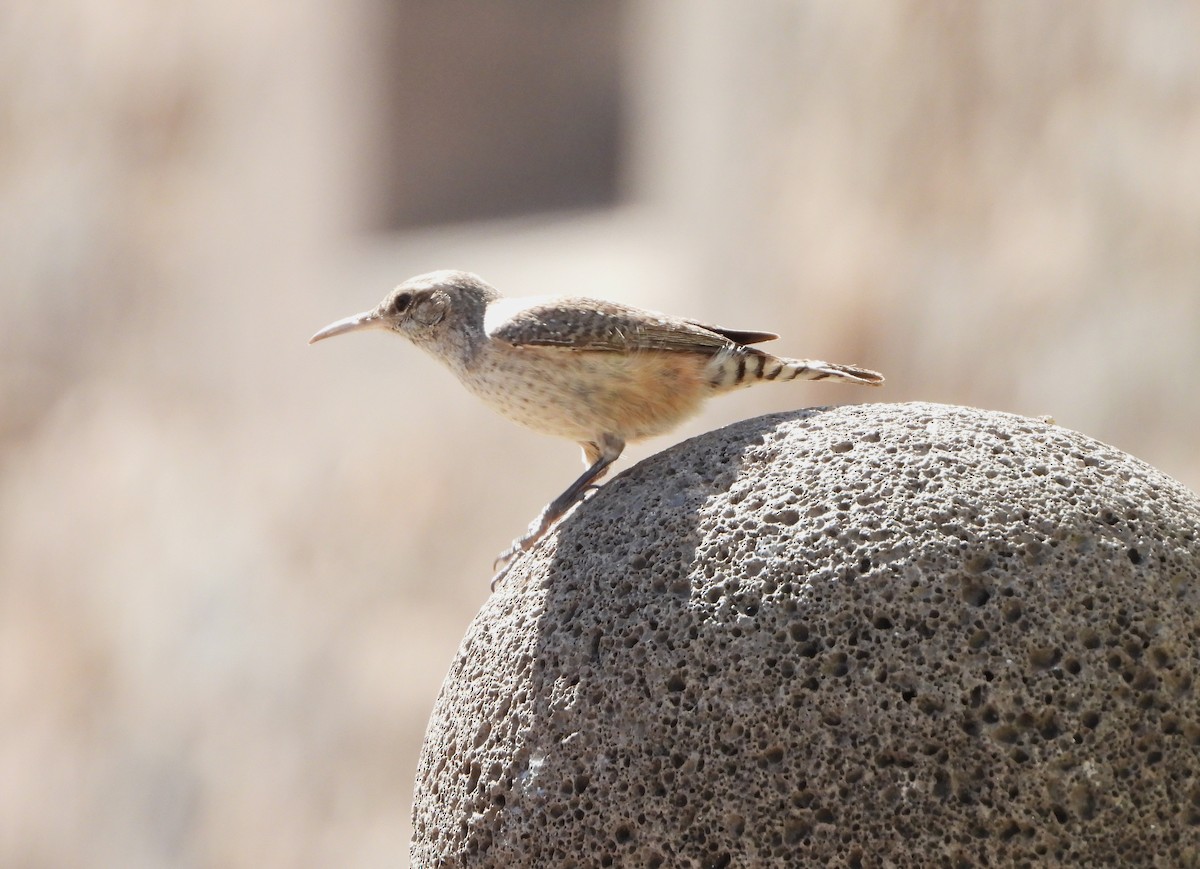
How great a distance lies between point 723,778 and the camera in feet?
7.77

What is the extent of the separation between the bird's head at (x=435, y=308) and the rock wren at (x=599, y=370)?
5cm

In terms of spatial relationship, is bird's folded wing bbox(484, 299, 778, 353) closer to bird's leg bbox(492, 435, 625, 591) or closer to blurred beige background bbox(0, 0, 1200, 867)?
bird's leg bbox(492, 435, 625, 591)

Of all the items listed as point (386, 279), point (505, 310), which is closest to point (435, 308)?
point (505, 310)

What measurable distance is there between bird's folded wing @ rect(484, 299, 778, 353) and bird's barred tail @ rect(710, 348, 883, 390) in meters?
0.05

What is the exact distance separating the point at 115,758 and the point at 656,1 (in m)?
5.43

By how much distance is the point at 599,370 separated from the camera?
3381 millimetres

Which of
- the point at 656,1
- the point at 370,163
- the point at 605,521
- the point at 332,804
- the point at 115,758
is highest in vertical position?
the point at 656,1

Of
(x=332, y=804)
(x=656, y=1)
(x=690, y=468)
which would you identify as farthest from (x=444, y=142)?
(x=690, y=468)

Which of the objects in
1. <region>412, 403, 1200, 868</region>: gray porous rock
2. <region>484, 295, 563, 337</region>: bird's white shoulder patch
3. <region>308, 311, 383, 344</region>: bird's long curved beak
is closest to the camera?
<region>412, 403, 1200, 868</region>: gray porous rock

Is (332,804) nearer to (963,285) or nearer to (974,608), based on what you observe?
(963,285)

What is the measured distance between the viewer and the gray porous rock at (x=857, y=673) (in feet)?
7.56

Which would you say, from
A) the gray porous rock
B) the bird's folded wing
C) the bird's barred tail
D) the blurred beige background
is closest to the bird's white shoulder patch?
the bird's folded wing

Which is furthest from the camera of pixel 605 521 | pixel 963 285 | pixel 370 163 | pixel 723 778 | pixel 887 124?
pixel 370 163

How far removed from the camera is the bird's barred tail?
3342mm
